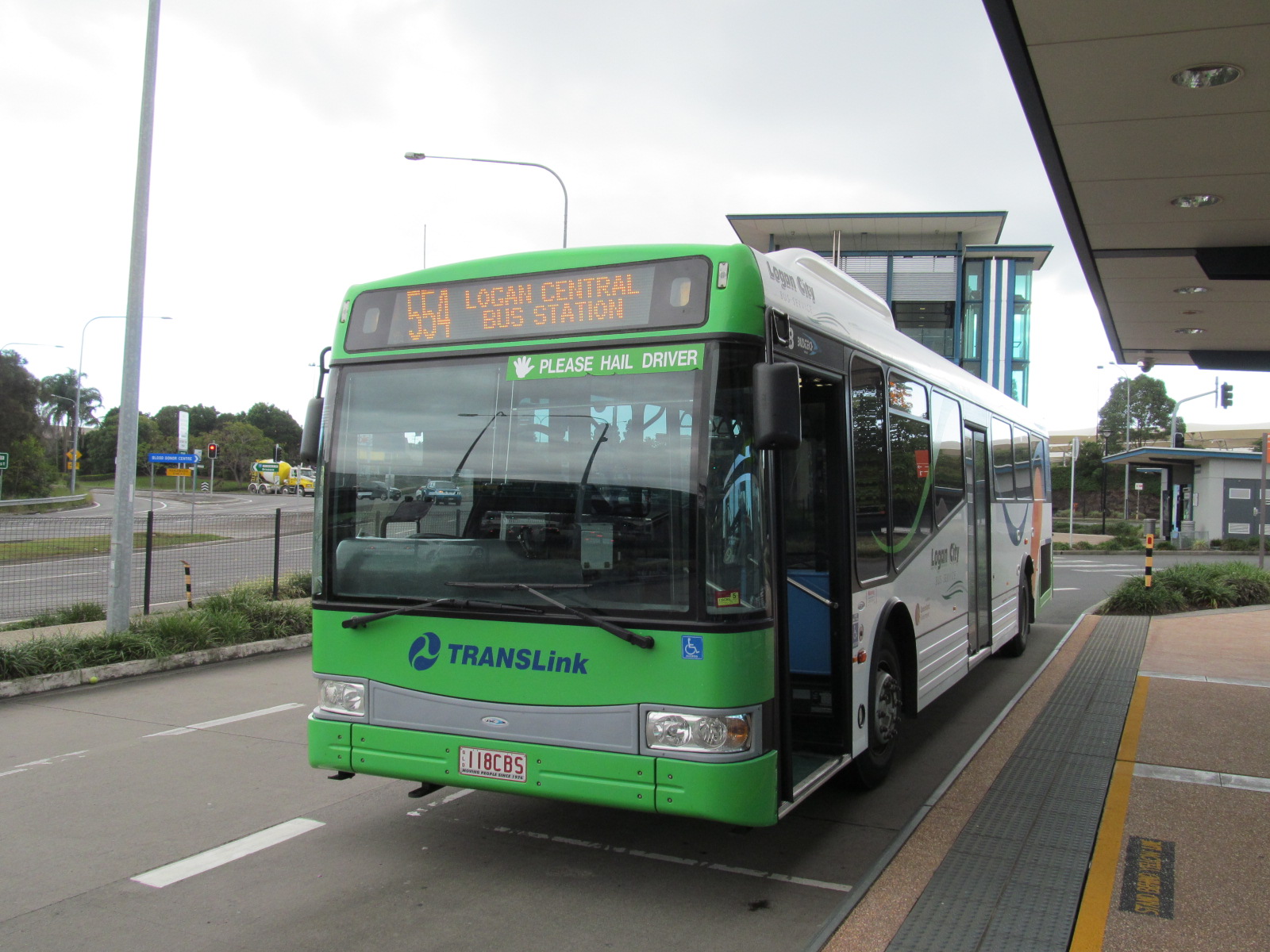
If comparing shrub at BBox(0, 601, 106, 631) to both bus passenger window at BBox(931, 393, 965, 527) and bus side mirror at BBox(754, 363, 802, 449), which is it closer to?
bus passenger window at BBox(931, 393, 965, 527)

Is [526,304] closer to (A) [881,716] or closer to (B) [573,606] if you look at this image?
(B) [573,606]

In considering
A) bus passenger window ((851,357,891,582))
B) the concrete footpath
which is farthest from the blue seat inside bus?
the concrete footpath

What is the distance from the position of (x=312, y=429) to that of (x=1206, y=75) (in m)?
5.61

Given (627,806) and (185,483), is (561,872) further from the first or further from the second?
(185,483)

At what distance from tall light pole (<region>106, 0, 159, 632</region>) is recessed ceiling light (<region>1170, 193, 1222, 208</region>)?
1030 cm

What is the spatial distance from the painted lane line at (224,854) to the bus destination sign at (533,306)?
2707 mm

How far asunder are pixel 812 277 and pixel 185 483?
10031 cm

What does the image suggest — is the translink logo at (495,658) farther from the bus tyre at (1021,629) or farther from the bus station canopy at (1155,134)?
the bus tyre at (1021,629)

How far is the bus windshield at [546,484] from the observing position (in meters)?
4.29

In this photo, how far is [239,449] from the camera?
291 ft

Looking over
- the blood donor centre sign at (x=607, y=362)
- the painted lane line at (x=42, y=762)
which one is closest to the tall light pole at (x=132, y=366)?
the painted lane line at (x=42, y=762)

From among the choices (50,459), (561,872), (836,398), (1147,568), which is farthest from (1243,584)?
(50,459)

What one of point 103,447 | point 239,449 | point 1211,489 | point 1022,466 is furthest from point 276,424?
point 1022,466

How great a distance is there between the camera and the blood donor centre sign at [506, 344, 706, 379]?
439 centimetres
